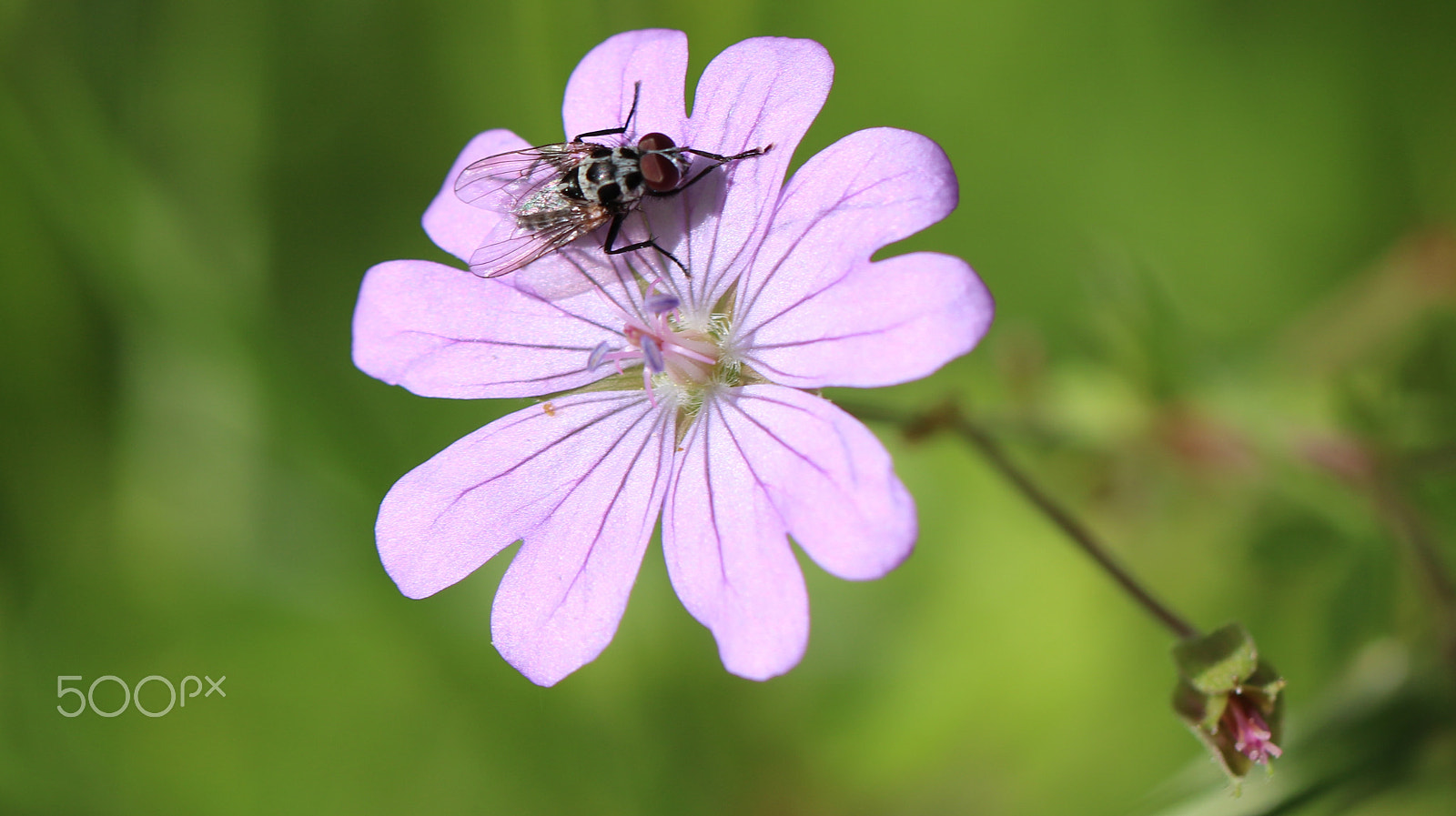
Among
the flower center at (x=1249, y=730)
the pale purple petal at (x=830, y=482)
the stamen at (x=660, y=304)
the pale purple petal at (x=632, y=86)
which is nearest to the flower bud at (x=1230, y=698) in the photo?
the flower center at (x=1249, y=730)

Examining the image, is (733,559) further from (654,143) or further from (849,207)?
(654,143)

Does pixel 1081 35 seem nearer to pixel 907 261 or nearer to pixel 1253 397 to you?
pixel 1253 397

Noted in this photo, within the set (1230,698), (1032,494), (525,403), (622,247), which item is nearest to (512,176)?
(622,247)

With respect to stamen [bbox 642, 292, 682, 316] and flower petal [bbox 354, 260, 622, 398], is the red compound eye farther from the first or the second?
flower petal [bbox 354, 260, 622, 398]

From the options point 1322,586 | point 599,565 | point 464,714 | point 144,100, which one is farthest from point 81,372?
point 1322,586

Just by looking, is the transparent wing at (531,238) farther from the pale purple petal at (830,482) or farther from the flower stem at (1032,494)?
the flower stem at (1032,494)

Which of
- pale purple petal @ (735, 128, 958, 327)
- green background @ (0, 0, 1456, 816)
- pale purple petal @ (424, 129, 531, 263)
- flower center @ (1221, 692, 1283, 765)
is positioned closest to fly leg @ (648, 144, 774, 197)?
pale purple petal @ (735, 128, 958, 327)

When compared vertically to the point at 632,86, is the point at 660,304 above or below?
below
